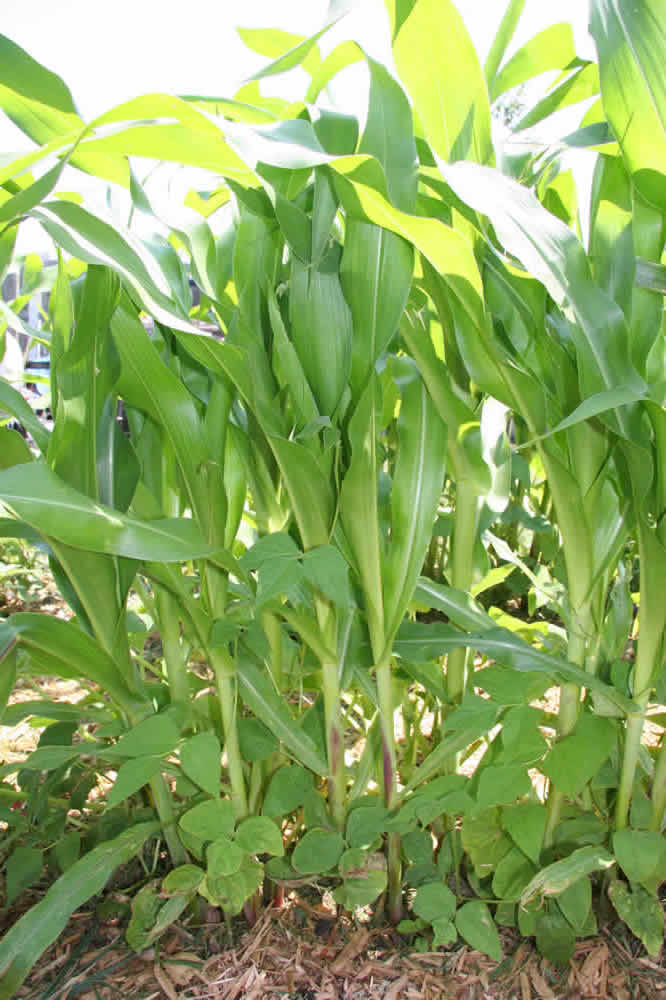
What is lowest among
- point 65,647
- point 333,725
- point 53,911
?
point 53,911

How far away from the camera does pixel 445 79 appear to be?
0.56m

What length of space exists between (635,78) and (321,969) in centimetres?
87

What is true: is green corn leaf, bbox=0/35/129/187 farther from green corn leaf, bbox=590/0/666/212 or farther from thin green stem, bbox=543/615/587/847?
thin green stem, bbox=543/615/587/847

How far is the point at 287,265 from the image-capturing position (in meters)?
0.72

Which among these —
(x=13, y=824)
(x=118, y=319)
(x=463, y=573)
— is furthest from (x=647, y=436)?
(x=13, y=824)

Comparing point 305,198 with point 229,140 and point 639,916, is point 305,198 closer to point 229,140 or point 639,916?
point 229,140

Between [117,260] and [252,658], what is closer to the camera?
[117,260]

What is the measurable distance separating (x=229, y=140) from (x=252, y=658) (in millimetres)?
501

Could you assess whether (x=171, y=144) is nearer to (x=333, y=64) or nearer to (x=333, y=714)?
(x=333, y=64)

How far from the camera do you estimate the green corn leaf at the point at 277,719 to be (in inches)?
28.6

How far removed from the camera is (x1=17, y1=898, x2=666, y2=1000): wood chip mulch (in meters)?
0.71

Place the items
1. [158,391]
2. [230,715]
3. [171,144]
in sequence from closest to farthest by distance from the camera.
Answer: [171,144]
[158,391]
[230,715]

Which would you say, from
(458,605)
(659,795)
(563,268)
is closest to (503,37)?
(563,268)

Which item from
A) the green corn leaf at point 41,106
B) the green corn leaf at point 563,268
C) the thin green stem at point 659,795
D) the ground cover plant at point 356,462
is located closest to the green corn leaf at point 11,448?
the ground cover plant at point 356,462
